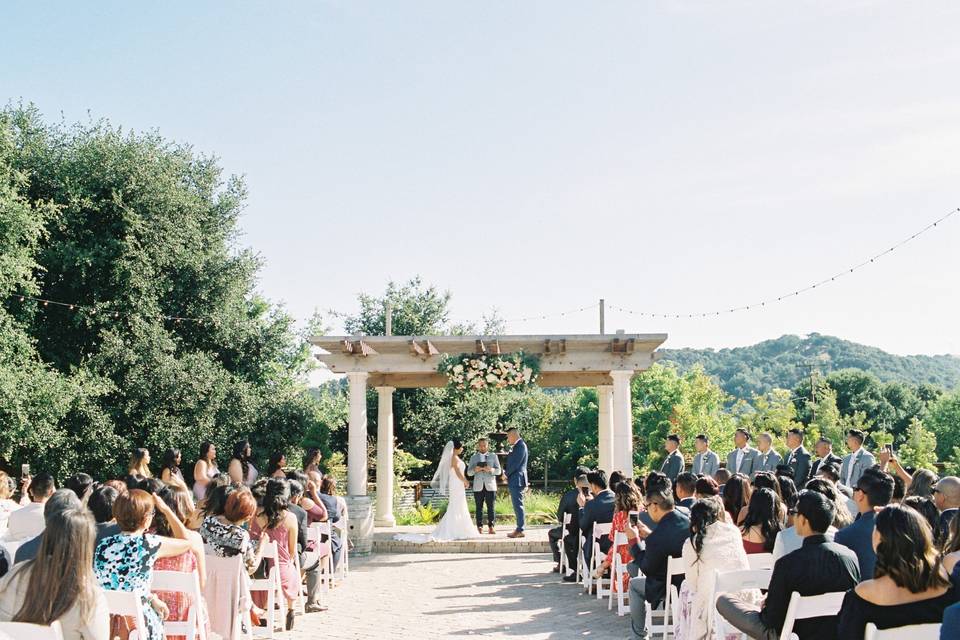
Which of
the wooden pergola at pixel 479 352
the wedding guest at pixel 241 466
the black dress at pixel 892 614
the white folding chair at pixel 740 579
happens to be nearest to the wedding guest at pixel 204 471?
the wedding guest at pixel 241 466

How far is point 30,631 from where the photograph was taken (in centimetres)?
344

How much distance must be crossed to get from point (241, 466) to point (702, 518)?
6117mm

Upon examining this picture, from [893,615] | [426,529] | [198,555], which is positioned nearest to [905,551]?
[893,615]

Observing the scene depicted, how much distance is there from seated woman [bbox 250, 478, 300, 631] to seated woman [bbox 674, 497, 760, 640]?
3.60 meters

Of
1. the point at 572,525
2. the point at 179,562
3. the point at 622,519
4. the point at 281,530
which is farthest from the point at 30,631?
the point at 572,525

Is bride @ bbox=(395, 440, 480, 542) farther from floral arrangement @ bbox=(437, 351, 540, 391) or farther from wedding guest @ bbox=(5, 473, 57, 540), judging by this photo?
wedding guest @ bbox=(5, 473, 57, 540)

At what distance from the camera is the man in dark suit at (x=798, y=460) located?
11305mm

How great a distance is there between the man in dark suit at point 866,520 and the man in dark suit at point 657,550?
1448 millimetres

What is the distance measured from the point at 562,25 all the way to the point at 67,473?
48.6 feet

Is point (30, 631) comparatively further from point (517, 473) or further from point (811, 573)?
point (517, 473)

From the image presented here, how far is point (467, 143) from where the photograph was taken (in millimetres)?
14000

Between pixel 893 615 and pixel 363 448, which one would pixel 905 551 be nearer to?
pixel 893 615

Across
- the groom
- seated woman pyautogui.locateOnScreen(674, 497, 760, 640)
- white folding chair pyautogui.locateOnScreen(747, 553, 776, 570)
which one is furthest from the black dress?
the groom

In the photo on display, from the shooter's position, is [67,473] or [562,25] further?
[67,473]
